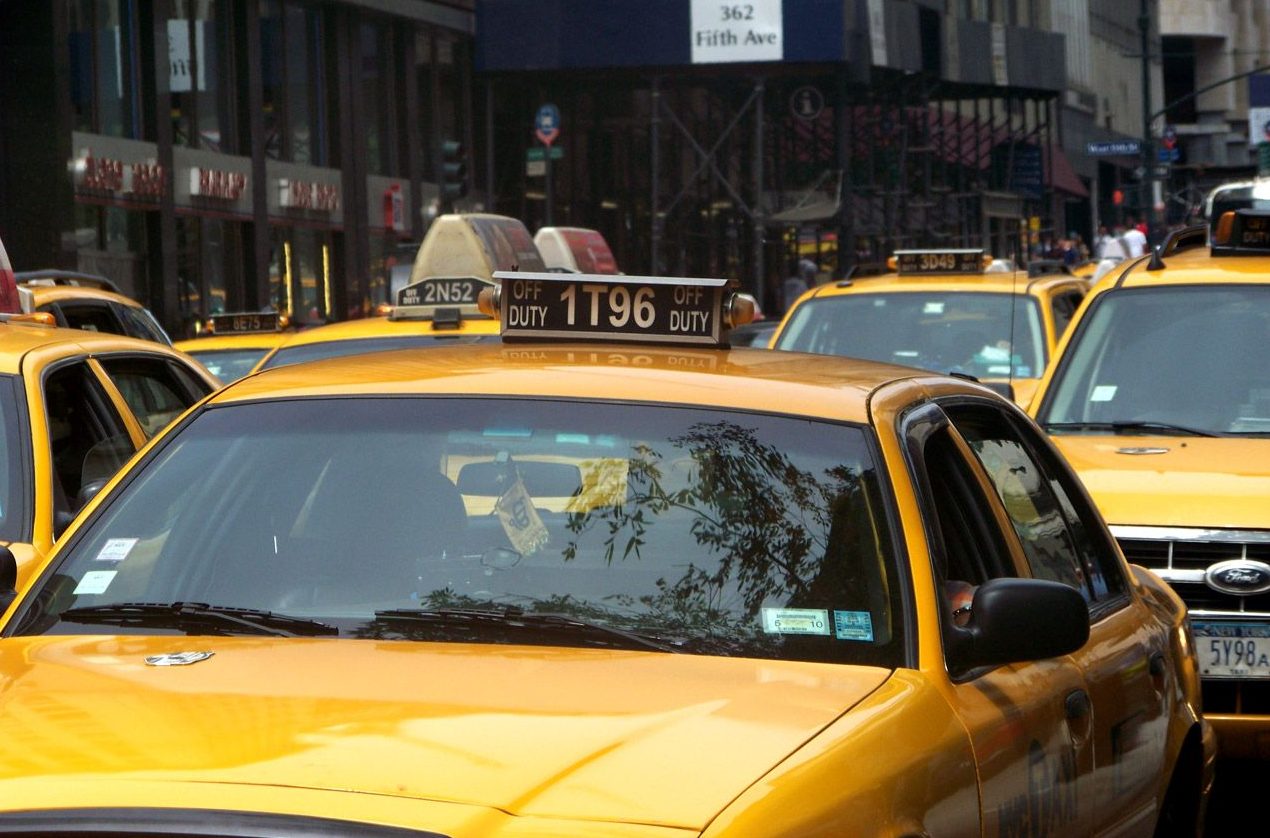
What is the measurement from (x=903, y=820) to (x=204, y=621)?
4.30 ft

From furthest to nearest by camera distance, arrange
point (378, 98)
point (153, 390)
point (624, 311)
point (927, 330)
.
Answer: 1. point (378, 98)
2. point (927, 330)
3. point (153, 390)
4. point (624, 311)

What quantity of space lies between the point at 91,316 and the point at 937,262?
4931mm

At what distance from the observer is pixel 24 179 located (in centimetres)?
2859

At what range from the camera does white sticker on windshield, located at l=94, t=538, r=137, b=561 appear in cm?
431

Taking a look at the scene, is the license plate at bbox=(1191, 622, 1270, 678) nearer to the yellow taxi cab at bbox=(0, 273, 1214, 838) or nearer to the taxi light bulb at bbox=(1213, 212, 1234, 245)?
the yellow taxi cab at bbox=(0, 273, 1214, 838)

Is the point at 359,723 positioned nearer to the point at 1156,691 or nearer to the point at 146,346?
the point at 1156,691

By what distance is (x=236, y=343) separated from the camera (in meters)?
14.2

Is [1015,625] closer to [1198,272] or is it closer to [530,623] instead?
[530,623]

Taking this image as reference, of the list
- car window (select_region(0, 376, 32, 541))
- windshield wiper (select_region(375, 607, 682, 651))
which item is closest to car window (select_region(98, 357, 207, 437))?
car window (select_region(0, 376, 32, 541))

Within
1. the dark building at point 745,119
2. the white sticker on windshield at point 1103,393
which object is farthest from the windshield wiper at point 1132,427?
the dark building at point 745,119

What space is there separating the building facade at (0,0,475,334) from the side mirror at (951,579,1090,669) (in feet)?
84.3

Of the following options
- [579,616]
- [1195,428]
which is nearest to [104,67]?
[1195,428]

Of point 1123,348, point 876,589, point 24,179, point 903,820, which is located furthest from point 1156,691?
point 24,179

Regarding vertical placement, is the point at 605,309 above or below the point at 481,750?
above
